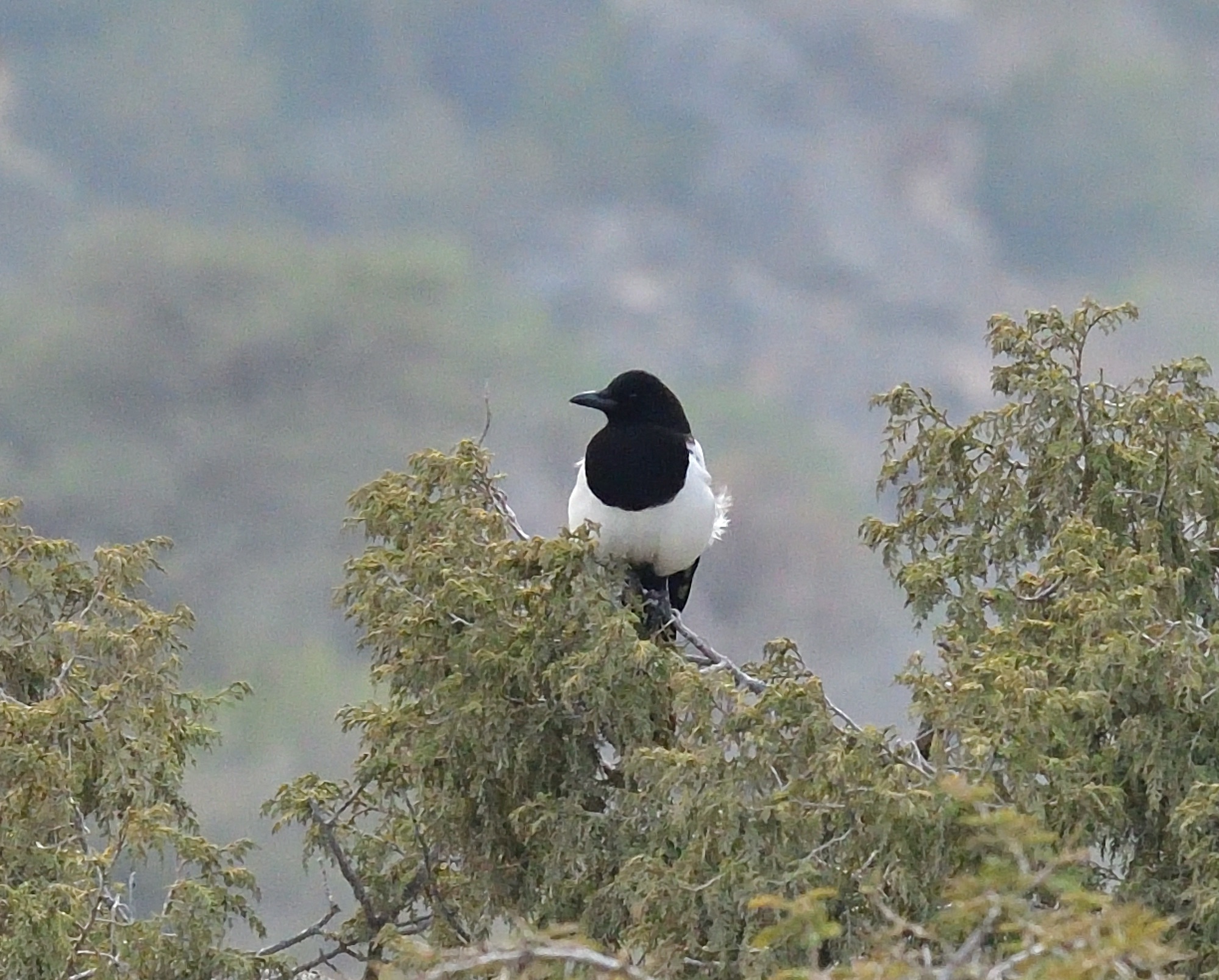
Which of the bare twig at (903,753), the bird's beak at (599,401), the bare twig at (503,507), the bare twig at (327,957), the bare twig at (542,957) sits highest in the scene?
the bird's beak at (599,401)

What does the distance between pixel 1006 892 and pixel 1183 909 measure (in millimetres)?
1985

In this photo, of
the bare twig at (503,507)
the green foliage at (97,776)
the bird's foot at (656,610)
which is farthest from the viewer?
the bird's foot at (656,610)

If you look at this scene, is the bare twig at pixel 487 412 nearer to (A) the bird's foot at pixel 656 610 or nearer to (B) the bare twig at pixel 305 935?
(A) the bird's foot at pixel 656 610

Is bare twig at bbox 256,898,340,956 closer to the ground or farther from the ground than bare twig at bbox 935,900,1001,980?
farther from the ground

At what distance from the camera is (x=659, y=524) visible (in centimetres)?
680

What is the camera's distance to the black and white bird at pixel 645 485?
6.79 m

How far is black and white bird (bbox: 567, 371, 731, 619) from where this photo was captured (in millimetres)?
6793

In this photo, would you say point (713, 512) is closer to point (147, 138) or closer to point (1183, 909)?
point (1183, 909)

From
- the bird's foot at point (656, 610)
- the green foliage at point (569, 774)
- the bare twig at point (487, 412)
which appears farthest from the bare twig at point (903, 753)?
the bird's foot at point (656, 610)

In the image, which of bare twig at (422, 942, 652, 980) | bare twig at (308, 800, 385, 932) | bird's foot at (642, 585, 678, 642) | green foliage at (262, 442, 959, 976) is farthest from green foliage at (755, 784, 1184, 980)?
bird's foot at (642, 585, 678, 642)

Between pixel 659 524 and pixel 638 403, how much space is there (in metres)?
0.41

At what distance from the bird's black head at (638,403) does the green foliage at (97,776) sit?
1.41 meters

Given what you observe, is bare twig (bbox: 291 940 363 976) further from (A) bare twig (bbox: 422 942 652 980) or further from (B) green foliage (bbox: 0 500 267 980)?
(A) bare twig (bbox: 422 942 652 980)

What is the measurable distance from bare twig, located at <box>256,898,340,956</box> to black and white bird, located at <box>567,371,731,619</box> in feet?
4.57
